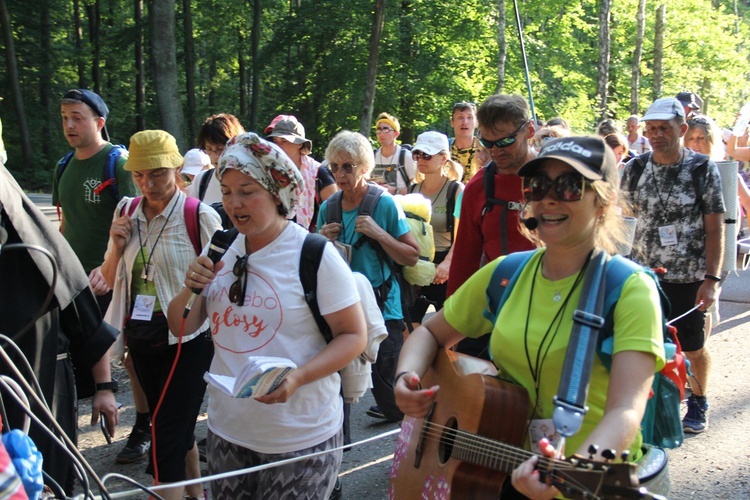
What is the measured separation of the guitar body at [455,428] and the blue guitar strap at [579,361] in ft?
0.50

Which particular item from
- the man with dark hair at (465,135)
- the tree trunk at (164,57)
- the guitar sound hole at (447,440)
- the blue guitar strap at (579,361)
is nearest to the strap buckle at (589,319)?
the blue guitar strap at (579,361)

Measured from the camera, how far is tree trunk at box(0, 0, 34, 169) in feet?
88.4

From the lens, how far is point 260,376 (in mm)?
2498

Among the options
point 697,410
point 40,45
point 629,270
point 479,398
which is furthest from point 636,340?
point 40,45

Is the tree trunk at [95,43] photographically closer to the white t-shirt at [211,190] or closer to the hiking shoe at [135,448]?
the white t-shirt at [211,190]

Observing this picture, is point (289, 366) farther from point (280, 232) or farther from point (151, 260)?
point (151, 260)

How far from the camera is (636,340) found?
75.7 inches

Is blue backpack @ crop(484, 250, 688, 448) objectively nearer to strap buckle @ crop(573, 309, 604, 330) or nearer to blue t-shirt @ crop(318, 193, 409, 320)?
strap buckle @ crop(573, 309, 604, 330)

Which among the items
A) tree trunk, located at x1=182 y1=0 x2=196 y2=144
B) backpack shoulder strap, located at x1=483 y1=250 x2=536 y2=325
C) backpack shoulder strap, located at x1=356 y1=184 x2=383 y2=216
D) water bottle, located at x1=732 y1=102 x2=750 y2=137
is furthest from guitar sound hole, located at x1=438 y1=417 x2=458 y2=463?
tree trunk, located at x1=182 y1=0 x2=196 y2=144

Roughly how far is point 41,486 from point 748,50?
51.0m

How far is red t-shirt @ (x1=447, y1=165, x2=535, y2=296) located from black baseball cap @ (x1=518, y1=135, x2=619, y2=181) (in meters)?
1.64

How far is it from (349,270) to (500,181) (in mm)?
1286

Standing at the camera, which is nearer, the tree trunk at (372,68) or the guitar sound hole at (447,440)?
the guitar sound hole at (447,440)

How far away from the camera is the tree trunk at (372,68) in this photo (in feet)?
74.2
